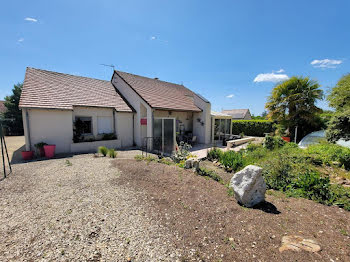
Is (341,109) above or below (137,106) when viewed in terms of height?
below

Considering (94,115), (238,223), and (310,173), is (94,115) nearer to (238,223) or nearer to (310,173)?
(238,223)

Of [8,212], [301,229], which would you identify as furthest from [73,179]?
[301,229]

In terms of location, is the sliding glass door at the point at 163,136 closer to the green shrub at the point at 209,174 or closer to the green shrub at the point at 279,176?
the green shrub at the point at 209,174

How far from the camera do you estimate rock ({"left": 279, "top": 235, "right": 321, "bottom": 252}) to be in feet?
8.86

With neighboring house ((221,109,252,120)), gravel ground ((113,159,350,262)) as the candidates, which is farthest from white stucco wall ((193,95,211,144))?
neighboring house ((221,109,252,120))

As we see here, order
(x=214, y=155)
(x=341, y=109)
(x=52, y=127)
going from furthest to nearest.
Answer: (x=52, y=127)
(x=214, y=155)
(x=341, y=109)

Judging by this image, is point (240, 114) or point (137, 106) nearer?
point (137, 106)

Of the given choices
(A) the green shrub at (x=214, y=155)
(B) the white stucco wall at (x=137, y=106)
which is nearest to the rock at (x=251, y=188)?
(A) the green shrub at (x=214, y=155)

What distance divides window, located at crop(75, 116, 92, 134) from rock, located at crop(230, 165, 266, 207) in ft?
39.1

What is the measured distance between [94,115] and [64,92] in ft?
9.37

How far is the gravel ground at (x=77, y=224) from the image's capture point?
2697 millimetres

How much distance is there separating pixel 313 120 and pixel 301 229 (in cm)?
1641

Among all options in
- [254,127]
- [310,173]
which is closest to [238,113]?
[254,127]

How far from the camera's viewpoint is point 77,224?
3.42 meters
